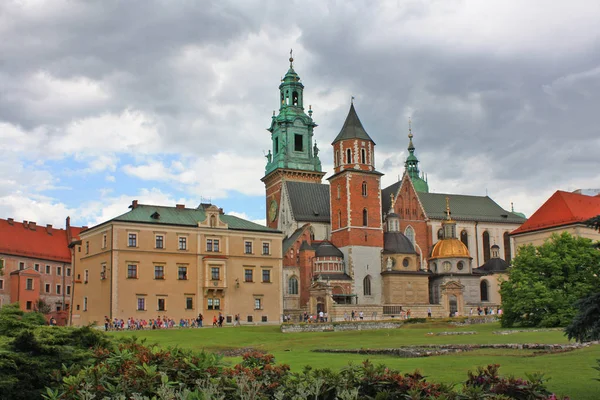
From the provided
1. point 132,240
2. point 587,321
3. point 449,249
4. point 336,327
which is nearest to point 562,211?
point 449,249

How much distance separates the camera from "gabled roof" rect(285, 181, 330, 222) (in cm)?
8450

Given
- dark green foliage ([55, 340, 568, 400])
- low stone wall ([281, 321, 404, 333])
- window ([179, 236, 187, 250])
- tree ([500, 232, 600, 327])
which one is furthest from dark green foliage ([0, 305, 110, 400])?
window ([179, 236, 187, 250])

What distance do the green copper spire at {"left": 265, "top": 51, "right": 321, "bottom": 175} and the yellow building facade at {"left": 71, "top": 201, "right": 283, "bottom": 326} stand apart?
35520mm

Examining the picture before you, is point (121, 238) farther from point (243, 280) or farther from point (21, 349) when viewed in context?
point (21, 349)

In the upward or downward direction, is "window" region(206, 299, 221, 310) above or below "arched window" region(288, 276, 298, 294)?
below

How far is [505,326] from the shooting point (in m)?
45.8

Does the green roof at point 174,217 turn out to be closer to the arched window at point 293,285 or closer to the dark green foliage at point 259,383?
the arched window at point 293,285

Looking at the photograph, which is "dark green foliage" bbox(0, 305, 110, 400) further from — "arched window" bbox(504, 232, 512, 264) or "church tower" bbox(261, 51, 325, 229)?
"arched window" bbox(504, 232, 512, 264)

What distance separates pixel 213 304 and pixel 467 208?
154ft

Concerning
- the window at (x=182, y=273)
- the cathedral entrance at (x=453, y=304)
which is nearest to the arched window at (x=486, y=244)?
the cathedral entrance at (x=453, y=304)

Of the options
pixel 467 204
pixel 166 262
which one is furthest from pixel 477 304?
pixel 166 262

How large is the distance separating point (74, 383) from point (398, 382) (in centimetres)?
510

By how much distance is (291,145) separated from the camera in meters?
102

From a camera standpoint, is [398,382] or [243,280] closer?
[398,382]
